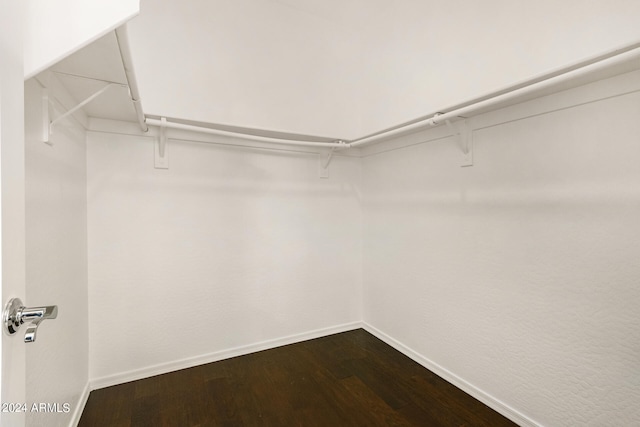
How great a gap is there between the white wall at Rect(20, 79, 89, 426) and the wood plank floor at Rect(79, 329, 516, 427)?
0.34 metres

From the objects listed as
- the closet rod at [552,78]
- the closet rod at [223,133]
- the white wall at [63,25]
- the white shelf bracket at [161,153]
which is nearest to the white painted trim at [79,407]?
the white shelf bracket at [161,153]

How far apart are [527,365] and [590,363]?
0.94 ft

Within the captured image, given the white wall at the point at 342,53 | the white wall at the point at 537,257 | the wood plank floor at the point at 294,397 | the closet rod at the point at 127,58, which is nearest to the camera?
the closet rod at the point at 127,58

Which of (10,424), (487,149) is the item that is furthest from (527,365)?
(10,424)

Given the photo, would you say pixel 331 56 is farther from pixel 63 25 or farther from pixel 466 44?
pixel 63 25

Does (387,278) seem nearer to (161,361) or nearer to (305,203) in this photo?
(305,203)

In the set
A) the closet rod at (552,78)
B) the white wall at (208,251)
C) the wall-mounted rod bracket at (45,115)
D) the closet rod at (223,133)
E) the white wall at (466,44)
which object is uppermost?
the white wall at (466,44)

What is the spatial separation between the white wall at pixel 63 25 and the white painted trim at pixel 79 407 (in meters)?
1.78

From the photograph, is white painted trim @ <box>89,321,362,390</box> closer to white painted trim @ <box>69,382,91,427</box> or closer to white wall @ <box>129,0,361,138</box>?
white painted trim @ <box>69,382,91,427</box>

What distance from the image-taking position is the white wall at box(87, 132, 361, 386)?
6.37 feet

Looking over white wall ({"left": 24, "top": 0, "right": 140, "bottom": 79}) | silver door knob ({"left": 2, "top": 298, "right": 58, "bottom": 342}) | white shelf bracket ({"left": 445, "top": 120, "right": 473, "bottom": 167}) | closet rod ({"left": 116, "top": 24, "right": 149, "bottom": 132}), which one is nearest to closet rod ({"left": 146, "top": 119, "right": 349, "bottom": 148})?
closet rod ({"left": 116, "top": 24, "right": 149, "bottom": 132})

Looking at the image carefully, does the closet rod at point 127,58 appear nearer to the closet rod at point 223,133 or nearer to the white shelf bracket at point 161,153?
the closet rod at point 223,133

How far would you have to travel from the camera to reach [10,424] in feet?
1.78

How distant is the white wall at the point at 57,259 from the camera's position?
1116 millimetres
